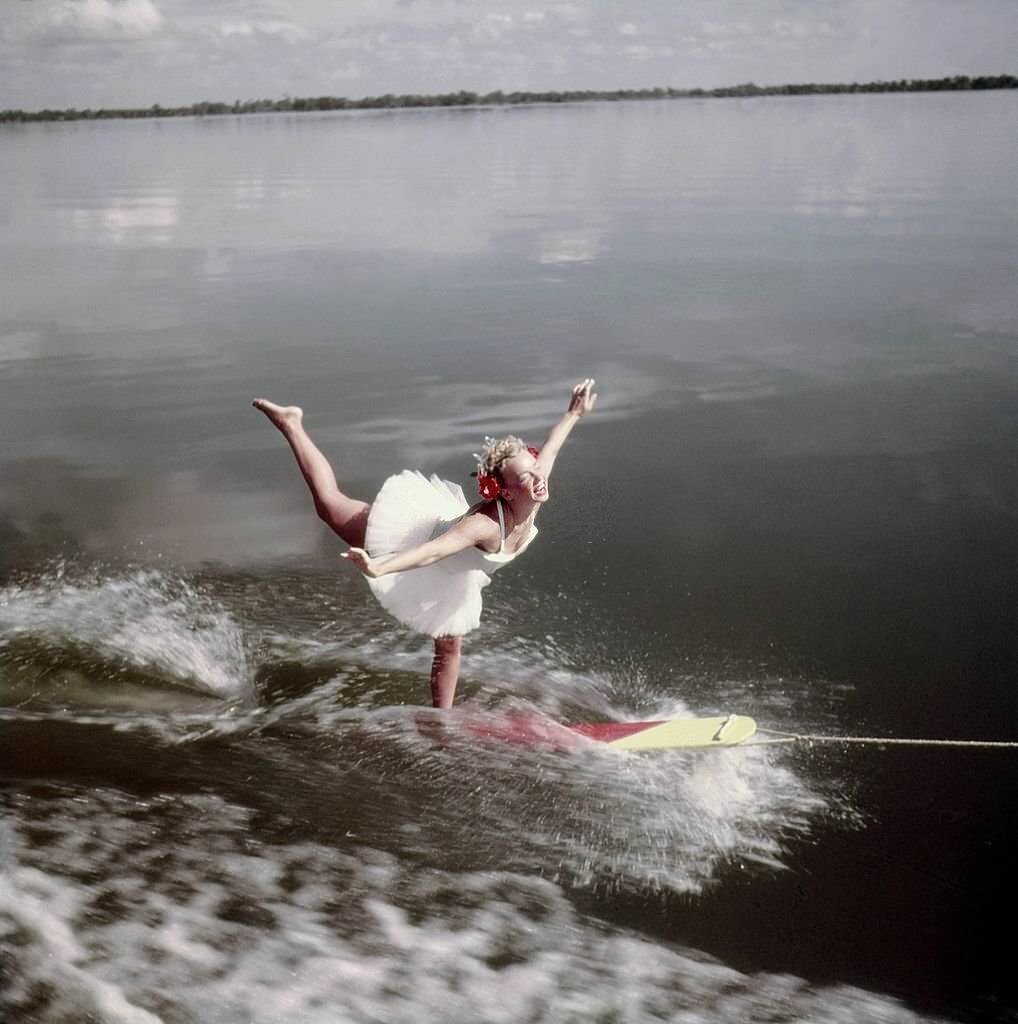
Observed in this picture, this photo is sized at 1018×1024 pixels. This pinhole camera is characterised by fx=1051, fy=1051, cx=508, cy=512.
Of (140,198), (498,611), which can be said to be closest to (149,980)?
(498,611)

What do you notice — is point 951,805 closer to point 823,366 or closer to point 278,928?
point 278,928

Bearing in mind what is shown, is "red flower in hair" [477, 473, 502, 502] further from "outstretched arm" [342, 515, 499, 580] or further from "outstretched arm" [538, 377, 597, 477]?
"outstretched arm" [538, 377, 597, 477]

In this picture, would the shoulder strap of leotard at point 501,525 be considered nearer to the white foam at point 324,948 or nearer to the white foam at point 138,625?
the white foam at point 324,948

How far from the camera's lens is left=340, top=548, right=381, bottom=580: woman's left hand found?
4.89m

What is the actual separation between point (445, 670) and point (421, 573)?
62 centimetres

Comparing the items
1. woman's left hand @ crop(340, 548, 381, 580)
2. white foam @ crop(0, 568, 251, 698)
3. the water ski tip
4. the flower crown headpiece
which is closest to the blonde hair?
the flower crown headpiece

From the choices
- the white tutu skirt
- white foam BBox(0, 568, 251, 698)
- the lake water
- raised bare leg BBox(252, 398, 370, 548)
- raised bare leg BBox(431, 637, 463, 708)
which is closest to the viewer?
the lake water

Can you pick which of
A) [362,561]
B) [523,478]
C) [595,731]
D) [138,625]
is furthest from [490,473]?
[138,625]

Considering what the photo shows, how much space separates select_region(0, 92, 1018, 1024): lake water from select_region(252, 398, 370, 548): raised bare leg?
3.62ft

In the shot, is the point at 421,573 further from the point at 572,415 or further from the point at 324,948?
the point at 324,948

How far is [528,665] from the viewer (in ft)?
22.4

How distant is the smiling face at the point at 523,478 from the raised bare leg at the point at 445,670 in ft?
3.35

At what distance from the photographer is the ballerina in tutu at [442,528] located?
5.48 metres

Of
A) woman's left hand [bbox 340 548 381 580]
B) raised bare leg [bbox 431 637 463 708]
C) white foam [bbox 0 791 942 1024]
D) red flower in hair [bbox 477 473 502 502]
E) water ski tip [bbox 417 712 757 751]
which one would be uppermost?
red flower in hair [bbox 477 473 502 502]
